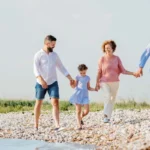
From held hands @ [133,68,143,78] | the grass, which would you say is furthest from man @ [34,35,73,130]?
the grass

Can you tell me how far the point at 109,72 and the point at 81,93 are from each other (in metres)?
0.87

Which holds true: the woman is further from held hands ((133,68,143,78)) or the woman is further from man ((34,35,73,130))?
man ((34,35,73,130))

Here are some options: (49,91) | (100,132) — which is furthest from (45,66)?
(100,132)

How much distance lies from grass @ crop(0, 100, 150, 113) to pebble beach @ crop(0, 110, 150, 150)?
10.7 ft

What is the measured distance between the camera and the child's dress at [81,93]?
12.6 m

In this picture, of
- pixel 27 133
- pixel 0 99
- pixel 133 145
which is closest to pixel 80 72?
pixel 27 133

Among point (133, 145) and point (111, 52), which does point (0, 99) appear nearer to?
point (111, 52)

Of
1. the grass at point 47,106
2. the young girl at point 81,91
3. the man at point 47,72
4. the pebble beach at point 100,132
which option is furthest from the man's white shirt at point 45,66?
the grass at point 47,106

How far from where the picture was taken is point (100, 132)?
11891 mm

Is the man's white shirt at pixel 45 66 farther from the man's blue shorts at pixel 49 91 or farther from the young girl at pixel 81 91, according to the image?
the young girl at pixel 81 91

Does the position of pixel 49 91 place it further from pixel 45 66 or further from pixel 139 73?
pixel 139 73

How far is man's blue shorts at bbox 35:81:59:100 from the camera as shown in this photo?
12.2m

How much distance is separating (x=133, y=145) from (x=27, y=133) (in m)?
3.09

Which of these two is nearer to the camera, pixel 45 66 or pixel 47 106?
pixel 45 66
